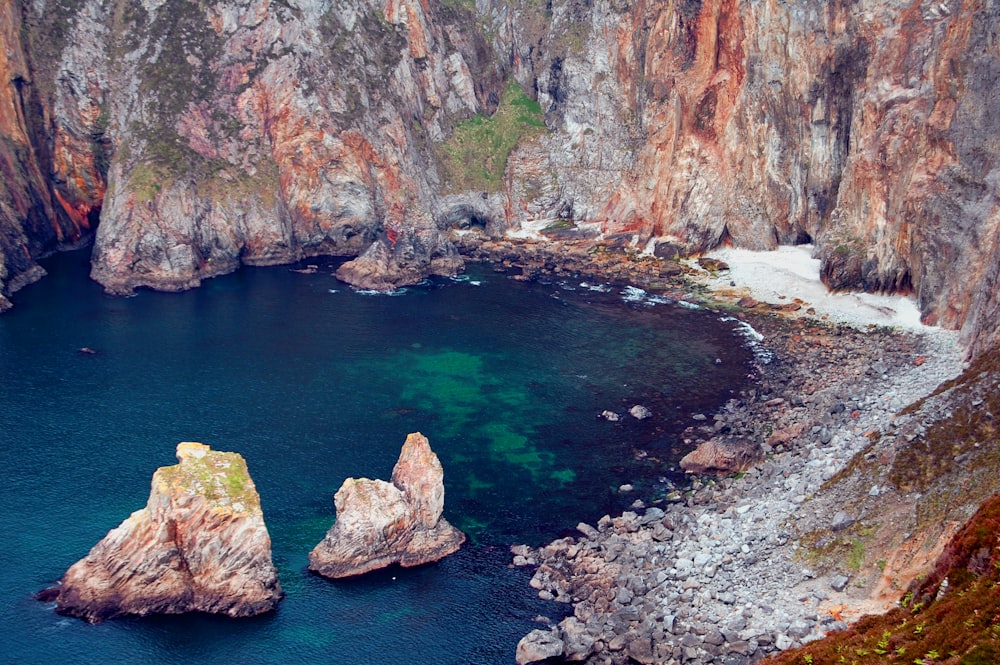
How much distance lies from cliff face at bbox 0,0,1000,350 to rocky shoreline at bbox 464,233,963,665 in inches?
829

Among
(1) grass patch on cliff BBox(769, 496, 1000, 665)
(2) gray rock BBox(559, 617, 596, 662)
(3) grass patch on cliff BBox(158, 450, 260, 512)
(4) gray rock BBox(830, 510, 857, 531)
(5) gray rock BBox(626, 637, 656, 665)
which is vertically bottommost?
(2) gray rock BBox(559, 617, 596, 662)

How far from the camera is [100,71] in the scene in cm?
11975

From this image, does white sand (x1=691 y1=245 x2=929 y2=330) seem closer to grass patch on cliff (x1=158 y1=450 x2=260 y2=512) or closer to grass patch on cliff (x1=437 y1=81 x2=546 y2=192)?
grass patch on cliff (x1=437 y1=81 x2=546 y2=192)

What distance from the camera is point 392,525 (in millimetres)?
54594

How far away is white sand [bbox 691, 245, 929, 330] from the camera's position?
289 ft

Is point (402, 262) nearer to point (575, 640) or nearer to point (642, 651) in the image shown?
point (575, 640)

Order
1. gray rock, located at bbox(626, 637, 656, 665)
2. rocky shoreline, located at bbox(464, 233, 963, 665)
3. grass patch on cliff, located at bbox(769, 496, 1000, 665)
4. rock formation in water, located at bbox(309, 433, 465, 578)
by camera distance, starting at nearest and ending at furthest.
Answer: grass patch on cliff, located at bbox(769, 496, 1000, 665), gray rock, located at bbox(626, 637, 656, 665), rocky shoreline, located at bbox(464, 233, 963, 665), rock formation in water, located at bbox(309, 433, 465, 578)

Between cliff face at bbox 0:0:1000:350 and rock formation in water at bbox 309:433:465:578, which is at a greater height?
cliff face at bbox 0:0:1000:350

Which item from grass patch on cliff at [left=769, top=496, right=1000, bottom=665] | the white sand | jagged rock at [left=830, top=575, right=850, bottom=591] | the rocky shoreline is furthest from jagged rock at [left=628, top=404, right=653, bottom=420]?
grass patch on cliff at [left=769, top=496, right=1000, bottom=665]

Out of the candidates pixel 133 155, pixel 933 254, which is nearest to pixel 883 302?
pixel 933 254

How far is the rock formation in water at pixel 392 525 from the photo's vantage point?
53.5m

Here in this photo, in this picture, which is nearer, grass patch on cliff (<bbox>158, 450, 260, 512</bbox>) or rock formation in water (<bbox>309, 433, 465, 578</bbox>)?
grass patch on cliff (<bbox>158, 450, 260, 512</bbox>)

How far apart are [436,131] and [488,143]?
28.1 feet

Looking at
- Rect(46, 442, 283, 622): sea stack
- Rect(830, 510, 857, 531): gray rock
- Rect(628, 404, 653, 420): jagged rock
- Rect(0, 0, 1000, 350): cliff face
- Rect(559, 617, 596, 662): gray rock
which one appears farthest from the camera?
Rect(0, 0, 1000, 350): cliff face
